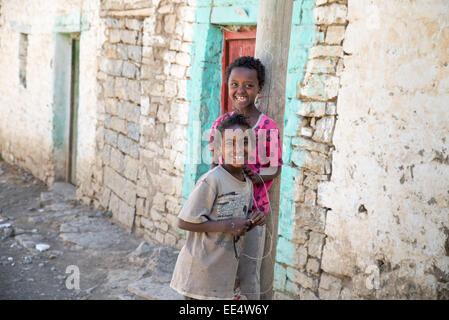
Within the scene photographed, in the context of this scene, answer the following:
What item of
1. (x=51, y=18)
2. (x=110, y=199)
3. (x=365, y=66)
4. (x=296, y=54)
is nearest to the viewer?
(x=365, y=66)

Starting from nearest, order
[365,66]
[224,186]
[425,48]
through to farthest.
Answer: [224,186] → [425,48] → [365,66]

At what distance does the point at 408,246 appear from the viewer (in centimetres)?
334

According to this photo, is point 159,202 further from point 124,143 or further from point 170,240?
point 124,143

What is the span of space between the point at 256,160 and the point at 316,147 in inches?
54.5

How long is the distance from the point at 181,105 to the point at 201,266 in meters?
3.16

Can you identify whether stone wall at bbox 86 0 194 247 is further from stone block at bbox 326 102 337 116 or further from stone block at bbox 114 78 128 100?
stone block at bbox 326 102 337 116

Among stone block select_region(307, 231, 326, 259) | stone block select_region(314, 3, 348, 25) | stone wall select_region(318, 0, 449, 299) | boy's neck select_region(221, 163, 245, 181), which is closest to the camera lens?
boy's neck select_region(221, 163, 245, 181)

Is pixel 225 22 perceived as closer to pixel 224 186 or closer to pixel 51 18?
pixel 224 186

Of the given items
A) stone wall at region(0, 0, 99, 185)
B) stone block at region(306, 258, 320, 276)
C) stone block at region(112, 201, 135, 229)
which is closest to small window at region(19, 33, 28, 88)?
stone wall at region(0, 0, 99, 185)

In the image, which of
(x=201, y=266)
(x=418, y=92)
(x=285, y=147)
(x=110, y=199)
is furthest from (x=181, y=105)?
(x=201, y=266)

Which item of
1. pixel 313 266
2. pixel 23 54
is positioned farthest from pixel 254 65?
pixel 23 54

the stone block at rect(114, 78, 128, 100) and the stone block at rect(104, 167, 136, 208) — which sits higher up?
the stone block at rect(114, 78, 128, 100)

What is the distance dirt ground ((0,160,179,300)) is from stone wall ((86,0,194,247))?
33 centimetres

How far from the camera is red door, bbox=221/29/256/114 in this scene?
4785mm
